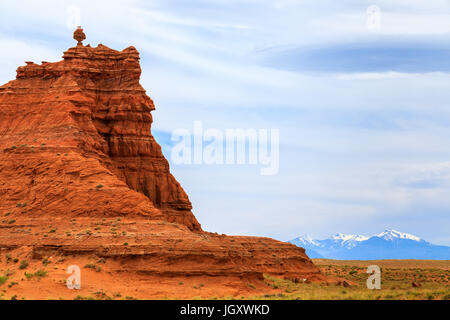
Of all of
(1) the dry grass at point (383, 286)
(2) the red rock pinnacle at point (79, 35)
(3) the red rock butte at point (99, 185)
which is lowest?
(1) the dry grass at point (383, 286)

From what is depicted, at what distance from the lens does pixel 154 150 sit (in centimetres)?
8581

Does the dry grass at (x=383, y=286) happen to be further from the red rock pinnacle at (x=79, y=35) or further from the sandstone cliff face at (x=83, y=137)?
the red rock pinnacle at (x=79, y=35)

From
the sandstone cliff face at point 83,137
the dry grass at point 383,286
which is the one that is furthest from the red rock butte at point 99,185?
the dry grass at point 383,286

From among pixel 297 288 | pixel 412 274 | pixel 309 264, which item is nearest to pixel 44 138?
pixel 297 288

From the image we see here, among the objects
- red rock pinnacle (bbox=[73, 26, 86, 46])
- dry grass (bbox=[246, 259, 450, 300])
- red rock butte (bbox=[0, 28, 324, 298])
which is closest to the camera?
dry grass (bbox=[246, 259, 450, 300])

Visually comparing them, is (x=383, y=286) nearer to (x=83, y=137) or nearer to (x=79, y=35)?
(x=83, y=137)

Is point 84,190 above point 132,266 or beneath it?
above

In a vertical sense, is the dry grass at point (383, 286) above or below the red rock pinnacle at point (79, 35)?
below

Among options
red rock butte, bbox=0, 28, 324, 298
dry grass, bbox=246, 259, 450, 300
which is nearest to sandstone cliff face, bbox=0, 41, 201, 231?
red rock butte, bbox=0, 28, 324, 298

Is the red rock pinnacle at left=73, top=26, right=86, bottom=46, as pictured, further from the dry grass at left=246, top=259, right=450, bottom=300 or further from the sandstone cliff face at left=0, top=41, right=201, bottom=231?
the dry grass at left=246, top=259, right=450, bottom=300

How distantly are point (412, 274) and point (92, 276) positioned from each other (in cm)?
5654

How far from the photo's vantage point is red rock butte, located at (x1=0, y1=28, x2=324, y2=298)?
6606 cm

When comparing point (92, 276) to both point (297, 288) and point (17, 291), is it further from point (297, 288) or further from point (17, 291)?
point (297, 288)

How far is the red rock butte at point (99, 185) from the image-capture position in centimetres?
6606
